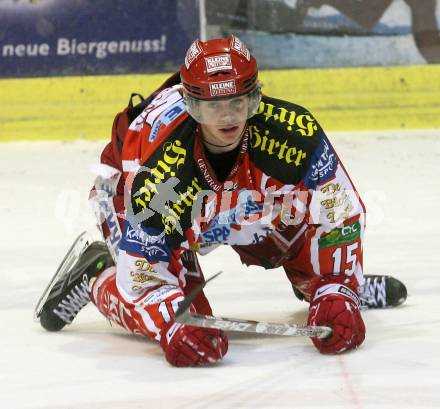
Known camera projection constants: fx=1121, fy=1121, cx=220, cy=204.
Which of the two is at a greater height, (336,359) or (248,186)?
(248,186)

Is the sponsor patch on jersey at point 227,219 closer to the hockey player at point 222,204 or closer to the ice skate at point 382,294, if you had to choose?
the hockey player at point 222,204

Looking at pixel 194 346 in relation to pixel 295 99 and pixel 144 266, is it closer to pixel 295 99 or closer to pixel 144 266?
pixel 144 266

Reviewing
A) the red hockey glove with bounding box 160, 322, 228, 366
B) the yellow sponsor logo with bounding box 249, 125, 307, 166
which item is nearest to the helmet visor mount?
the yellow sponsor logo with bounding box 249, 125, 307, 166

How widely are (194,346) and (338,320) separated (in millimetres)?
375

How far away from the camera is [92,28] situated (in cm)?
664

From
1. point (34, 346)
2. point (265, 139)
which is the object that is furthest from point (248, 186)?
point (34, 346)

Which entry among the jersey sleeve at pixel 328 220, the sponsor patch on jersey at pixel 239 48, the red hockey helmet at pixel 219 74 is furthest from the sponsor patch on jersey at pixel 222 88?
the jersey sleeve at pixel 328 220

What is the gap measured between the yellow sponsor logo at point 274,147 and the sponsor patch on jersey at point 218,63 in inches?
8.2

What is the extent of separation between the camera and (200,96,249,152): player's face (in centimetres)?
272

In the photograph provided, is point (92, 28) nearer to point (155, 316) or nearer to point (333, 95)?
point (333, 95)

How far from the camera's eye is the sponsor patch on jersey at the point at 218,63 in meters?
2.72

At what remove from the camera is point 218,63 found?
2.73 m

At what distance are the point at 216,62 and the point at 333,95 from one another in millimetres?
3986

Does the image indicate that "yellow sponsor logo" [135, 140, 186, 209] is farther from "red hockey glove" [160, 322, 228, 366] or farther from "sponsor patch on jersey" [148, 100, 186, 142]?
"red hockey glove" [160, 322, 228, 366]
